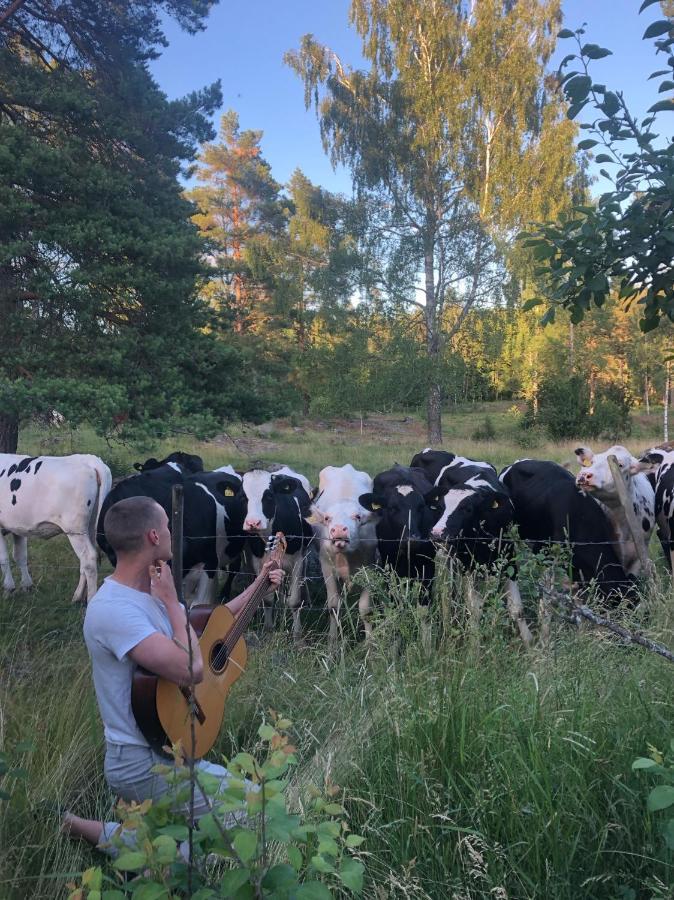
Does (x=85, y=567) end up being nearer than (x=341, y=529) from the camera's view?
No

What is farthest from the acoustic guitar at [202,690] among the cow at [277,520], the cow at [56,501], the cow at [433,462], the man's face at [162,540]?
the cow at [433,462]

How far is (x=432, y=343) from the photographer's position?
2152 cm

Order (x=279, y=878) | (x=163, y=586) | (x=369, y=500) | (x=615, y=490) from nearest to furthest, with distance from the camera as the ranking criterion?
(x=279, y=878)
(x=163, y=586)
(x=369, y=500)
(x=615, y=490)

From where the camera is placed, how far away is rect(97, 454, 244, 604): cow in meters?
6.85

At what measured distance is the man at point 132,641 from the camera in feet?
8.71

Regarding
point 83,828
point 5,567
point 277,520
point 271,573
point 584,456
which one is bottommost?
point 5,567

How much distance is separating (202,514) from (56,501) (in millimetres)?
1666

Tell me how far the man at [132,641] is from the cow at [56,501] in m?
4.78

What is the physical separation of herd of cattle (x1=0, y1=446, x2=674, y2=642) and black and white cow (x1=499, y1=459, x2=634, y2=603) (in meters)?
0.01

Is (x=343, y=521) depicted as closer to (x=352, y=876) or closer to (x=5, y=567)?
(x=5, y=567)

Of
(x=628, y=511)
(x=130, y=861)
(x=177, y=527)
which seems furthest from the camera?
(x=628, y=511)

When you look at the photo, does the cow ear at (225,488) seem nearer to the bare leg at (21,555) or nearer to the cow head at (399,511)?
the cow head at (399,511)

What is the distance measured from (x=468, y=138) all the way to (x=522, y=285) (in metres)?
4.52

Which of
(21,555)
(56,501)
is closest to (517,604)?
(56,501)
